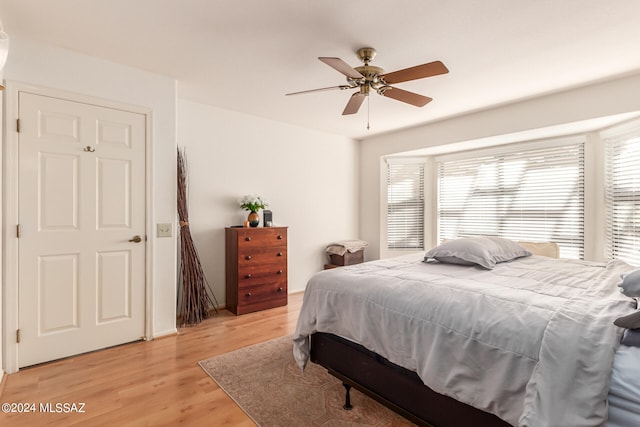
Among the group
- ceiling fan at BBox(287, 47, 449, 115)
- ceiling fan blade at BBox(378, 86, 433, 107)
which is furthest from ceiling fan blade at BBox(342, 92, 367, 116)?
ceiling fan blade at BBox(378, 86, 433, 107)

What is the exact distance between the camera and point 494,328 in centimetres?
135

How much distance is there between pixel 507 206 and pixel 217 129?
12.9 ft

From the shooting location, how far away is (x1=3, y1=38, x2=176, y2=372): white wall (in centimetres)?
254

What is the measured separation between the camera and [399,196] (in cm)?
530

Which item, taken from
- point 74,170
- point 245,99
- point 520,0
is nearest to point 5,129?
point 74,170

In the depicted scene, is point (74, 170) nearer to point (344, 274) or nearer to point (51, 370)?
point (51, 370)

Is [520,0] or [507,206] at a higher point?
[520,0]

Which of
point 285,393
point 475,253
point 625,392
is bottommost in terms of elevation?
point 285,393

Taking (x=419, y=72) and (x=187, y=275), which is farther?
(x=187, y=275)

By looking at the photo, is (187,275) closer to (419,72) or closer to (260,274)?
(260,274)

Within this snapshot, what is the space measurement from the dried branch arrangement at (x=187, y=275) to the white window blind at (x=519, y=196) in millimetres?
3633

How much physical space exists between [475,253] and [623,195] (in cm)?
219

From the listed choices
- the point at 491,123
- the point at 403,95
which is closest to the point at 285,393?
the point at 403,95

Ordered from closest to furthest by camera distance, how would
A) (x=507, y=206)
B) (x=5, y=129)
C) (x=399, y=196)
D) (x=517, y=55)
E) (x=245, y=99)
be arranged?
(x=5, y=129) → (x=517, y=55) → (x=245, y=99) → (x=507, y=206) → (x=399, y=196)
